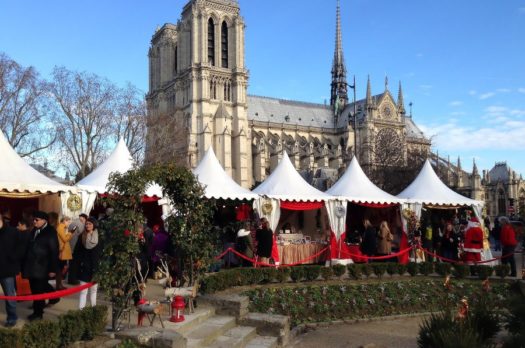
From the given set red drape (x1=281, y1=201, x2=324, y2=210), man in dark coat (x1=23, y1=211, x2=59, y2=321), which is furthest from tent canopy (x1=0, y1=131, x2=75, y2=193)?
red drape (x1=281, y1=201, x2=324, y2=210)

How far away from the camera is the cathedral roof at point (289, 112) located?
78.8 m

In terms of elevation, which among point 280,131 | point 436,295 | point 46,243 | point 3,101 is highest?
point 280,131

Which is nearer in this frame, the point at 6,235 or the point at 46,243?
A: the point at 6,235

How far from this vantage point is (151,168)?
7984 mm

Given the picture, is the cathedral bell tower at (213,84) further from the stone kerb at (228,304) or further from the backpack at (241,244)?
the stone kerb at (228,304)

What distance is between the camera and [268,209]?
1591 centimetres

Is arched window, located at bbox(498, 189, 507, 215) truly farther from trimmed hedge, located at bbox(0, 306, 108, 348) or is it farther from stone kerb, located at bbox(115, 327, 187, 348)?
trimmed hedge, located at bbox(0, 306, 108, 348)

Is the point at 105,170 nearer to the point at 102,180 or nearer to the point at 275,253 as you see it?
the point at 102,180

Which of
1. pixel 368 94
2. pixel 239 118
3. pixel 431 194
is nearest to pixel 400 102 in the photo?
pixel 368 94

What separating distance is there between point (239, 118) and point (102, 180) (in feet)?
163

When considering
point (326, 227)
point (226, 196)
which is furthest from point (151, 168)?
point (326, 227)

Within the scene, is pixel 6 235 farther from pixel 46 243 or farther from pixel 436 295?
pixel 436 295

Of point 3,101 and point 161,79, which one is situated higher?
point 161,79

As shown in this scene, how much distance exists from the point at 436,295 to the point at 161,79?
6366cm
